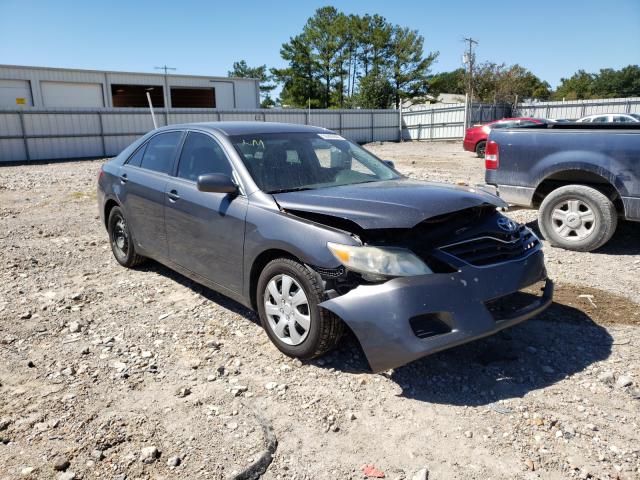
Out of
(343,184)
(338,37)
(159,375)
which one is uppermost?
(338,37)

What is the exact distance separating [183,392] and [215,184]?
144 cm

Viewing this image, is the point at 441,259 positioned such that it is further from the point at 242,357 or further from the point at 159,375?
the point at 159,375

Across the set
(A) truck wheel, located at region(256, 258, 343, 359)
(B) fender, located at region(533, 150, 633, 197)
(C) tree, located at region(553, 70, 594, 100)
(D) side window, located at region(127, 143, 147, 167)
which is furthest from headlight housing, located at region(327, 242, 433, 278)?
(C) tree, located at region(553, 70, 594, 100)

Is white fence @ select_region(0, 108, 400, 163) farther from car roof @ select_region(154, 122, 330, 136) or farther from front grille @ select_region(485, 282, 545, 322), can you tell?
front grille @ select_region(485, 282, 545, 322)

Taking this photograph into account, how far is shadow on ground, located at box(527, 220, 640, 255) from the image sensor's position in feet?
19.6

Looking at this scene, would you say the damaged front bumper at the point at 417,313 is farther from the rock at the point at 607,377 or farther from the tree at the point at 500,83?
the tree at the point at 500,83

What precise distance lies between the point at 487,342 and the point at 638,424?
3.66 ft

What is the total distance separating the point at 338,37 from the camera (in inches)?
2210

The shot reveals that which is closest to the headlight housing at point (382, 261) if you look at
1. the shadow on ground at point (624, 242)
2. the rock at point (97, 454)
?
the rock at point (97, 454)

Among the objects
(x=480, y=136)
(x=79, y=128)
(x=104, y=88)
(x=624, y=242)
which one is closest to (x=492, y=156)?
(x=624, y=242)

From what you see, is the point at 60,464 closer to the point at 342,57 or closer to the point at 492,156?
the point at 492,156

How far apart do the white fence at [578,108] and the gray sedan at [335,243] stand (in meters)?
31.3

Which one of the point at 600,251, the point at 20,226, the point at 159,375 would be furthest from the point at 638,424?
the point at 20,226

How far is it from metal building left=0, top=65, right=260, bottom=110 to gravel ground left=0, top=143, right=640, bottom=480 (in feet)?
76.6
